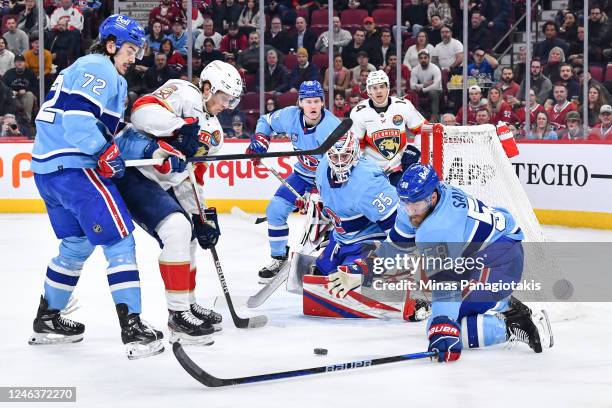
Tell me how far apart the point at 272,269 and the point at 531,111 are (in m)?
3.61

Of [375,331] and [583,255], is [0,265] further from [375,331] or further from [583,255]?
[583,255]

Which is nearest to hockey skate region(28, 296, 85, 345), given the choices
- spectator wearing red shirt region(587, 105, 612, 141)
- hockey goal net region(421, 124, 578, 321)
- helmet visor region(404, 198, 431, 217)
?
helmet visor region(404, 198, 431, 217)

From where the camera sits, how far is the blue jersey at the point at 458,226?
388 cm

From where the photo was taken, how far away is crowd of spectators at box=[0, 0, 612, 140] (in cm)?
884

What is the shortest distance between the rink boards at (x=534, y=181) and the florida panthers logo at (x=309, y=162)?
296 cm

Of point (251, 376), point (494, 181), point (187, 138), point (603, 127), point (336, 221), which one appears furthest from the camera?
point (603, 127)

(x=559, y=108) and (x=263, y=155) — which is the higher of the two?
(x=263, y=155)

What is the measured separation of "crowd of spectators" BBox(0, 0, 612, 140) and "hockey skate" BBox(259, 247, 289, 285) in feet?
11.2

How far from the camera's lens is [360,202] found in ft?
15.6

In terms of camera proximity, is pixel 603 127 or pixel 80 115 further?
pixel 603 127

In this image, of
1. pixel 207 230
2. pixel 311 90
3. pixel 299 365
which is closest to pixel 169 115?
pixel 207 230

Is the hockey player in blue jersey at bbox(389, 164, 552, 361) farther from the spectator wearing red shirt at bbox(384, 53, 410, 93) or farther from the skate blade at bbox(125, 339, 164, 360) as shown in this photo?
the spectator wearing red shirt at bbox(384, 53, 410, 93)

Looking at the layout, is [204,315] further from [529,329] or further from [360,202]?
[529,329]

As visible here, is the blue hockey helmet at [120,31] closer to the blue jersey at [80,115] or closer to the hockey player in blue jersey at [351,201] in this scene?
the blue jersey at [80,115]
